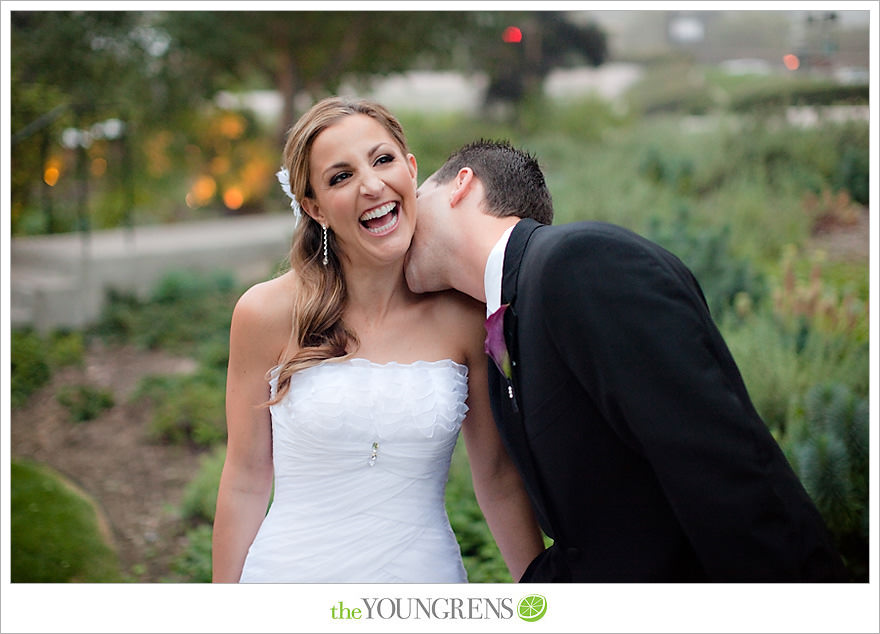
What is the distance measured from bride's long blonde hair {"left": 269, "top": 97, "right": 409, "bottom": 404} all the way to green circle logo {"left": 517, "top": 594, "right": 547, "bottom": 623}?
0.80 m

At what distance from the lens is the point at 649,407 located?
4.95 feet

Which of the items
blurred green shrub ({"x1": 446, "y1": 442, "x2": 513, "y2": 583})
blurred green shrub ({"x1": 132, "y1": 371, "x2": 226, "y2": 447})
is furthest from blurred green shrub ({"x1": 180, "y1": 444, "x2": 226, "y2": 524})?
blurred green shrub ({"x1": 446, "y1": 442, "x2": 513, "y2": 583})

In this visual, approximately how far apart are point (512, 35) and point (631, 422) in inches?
353

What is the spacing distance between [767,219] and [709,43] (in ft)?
10.3

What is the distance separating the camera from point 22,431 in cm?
571

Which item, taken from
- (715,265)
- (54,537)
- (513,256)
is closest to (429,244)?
(513,256)

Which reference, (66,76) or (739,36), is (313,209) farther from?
(739,36)

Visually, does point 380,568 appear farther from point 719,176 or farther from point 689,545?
point 719,176

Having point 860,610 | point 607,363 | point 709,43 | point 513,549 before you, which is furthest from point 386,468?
point 709,43

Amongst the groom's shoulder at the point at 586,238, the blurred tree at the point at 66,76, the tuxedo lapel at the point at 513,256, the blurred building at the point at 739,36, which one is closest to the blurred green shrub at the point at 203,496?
the tuxedo lapel at the point at 513,256

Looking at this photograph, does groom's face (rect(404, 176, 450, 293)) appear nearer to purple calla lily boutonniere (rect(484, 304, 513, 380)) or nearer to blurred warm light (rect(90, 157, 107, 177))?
purple calla lily boutonniere (rect(484, 304, 513, 380))

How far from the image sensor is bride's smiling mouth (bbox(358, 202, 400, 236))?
6.64 ft

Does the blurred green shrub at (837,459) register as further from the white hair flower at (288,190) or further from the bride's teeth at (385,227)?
the white hair flower at (288,190)

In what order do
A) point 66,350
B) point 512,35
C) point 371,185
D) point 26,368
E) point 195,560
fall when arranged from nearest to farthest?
point 371,185, point 195,560, point 26,368, point 66,350, point 512,35
